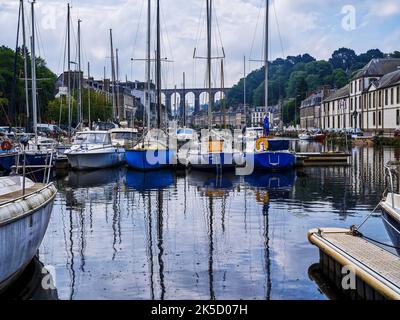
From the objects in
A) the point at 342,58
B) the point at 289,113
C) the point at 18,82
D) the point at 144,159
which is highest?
the point at 342,58

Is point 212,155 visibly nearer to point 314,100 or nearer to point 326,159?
point 326,159

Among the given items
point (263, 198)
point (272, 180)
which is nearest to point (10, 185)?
point (263, 198)

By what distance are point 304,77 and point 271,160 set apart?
137m

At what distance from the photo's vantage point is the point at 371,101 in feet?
277

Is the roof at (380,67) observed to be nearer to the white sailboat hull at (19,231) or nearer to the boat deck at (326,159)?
the boat deck at (326,159)

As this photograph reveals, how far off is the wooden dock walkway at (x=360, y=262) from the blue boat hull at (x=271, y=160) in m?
19.2

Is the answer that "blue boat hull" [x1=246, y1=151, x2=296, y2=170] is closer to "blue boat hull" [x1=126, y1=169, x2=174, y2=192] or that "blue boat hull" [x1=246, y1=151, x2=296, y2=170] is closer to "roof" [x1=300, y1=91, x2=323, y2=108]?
"blue boat hull" [x1=126, y1=169, x2=174, y2=192]

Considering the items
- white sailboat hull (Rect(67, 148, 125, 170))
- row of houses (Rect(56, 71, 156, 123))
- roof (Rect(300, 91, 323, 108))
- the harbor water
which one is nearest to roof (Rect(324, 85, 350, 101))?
roof (Rect(300, 91, 323, 108))

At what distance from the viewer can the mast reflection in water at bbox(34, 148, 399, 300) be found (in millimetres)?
9594

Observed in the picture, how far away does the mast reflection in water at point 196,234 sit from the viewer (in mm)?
9594

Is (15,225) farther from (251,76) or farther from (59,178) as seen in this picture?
(251,76)

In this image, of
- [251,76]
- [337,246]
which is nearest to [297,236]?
[337,246]

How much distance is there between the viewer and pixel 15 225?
27.9ft

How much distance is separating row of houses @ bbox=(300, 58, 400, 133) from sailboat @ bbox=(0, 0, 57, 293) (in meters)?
66.8
